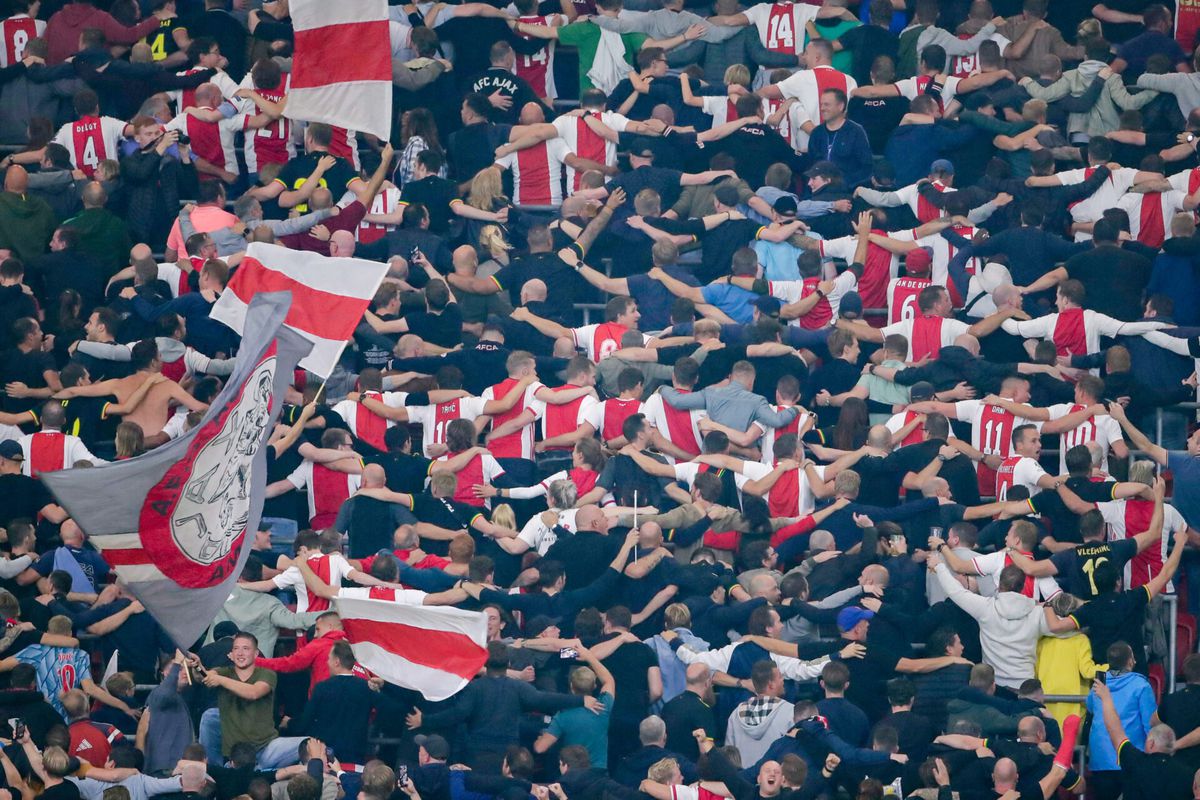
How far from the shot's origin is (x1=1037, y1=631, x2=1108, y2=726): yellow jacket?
60.4 feet

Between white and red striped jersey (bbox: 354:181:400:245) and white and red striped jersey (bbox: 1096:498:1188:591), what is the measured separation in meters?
7.49

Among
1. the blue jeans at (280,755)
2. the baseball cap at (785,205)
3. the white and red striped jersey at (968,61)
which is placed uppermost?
the white and red striped jersey at (968,61)

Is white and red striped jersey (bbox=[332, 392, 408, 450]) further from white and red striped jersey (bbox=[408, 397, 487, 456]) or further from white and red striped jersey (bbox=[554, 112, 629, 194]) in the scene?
white and red striped jersey (bbox=[554, 112, 629, 194])

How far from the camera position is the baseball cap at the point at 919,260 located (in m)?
21.6

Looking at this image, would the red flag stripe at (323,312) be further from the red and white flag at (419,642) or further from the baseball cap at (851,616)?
the baseball cap at (851,616)

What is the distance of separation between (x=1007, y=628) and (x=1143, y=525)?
179 cm

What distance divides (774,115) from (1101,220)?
364 cm

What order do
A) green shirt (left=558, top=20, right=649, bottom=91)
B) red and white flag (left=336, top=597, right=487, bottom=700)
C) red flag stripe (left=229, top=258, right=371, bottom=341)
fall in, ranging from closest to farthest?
red and white flag (left=336, top=597, right=487, bottom=700) → red flag stripe (left=229, top=258, right=371, bottom=341) → green shirt (left=558, top=20, right=649, bottom=91)

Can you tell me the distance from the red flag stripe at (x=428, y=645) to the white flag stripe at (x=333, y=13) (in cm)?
685

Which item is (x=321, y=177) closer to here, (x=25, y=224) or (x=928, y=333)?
(x=25, y=224)

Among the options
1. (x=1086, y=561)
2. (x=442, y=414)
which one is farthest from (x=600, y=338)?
(x=1086, y=561)

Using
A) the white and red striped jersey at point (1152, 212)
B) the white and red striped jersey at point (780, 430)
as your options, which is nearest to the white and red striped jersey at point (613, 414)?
the white and red striped jersey at point (780, 430)

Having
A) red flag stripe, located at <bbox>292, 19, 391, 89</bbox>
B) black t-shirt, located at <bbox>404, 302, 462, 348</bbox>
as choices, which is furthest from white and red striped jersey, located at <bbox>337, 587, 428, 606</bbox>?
red flag stripe, located at <bbox>292, 19, 391, 89</bbox>

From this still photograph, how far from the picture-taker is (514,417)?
20.4m
